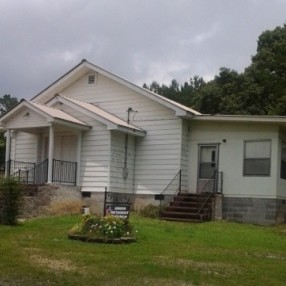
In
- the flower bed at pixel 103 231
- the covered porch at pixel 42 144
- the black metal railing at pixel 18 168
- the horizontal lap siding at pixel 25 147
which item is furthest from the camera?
the horizontal lap siding at pixel 25 147

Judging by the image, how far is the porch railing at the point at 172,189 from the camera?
23688 millimetres

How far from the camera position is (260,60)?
42.2 m

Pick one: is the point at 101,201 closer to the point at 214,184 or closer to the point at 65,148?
the point at 65,148

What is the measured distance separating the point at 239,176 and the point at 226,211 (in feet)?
4.97

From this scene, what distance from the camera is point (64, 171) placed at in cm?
2384

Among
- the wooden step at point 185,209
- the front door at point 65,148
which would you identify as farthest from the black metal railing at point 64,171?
the wooden step at point 185,209

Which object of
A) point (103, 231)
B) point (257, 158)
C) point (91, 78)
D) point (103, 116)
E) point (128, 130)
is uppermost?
point (91, 78)

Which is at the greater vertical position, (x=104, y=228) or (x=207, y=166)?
(x=207, y=166)

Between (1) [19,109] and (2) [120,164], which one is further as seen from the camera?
(1) [19,109]

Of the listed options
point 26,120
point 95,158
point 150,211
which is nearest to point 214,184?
point 150,211

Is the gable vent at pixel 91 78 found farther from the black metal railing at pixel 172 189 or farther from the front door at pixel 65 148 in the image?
the black metal railing at pixel 172 189

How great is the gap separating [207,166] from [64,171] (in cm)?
604

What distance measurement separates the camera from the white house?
73.9 feet

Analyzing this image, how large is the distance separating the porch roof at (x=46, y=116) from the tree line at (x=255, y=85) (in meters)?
18.3
